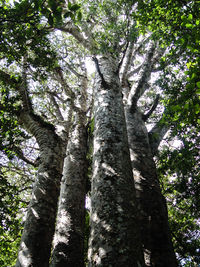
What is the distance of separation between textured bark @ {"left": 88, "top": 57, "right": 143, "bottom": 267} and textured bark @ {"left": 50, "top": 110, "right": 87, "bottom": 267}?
1812 mm

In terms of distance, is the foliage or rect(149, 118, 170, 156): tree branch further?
rect(149, 118, 170, 156): tree branch

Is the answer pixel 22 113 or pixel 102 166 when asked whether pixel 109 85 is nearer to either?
pixel 102 166

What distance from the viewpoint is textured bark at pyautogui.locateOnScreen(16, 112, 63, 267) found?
3400mm

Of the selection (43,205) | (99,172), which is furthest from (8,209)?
(99,172)

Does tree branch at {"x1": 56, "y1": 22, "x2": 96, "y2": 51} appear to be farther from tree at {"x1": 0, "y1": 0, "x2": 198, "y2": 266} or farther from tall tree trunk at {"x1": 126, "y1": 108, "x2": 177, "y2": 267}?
tall tree trunk at {"x1": 126, "y1": 108, "x2": 177, "y2": 267}

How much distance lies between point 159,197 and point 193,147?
92.8 inches

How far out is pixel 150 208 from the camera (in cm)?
322

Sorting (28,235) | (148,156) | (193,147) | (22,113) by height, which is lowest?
(28,235)

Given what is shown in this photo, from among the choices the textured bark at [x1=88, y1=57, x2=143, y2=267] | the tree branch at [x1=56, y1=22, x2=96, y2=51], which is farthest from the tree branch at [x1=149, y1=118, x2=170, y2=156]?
the tree branch at [x1=56, y1=22, x2=96, y2=51]

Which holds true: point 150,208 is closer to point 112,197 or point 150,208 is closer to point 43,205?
point 112,197

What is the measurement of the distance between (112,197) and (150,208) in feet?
4.66

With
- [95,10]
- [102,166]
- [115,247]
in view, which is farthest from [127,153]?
[95,10]

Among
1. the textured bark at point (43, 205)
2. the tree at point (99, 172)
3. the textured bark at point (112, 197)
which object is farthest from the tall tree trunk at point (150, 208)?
the textured bark at point (43, 205)

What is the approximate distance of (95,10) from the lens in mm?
7410
